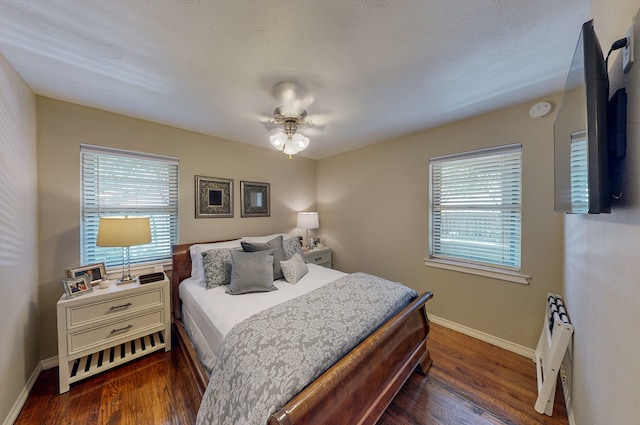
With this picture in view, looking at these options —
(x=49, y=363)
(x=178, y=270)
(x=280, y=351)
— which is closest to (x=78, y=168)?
(x=178, y=270)

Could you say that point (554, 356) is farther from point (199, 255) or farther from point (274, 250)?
point (199, 255)

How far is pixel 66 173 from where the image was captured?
79.4 inches

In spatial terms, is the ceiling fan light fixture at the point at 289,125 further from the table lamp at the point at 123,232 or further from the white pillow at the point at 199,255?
the table lamp at the point at 123,232

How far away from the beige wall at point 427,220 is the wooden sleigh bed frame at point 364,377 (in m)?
0.90

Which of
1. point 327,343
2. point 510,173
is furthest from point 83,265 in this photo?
point 510,173

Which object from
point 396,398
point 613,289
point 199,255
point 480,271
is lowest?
point 396,398

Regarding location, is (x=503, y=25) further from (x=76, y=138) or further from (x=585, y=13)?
(x=76, y=138)

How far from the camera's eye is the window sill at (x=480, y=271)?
6.97 ft

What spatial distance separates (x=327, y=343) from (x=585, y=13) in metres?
2.18

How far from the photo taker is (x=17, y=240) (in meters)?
1.57

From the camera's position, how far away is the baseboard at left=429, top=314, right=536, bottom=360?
6.86 ft

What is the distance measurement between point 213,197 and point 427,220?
277cm

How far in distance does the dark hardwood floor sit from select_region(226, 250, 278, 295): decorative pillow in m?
0.83

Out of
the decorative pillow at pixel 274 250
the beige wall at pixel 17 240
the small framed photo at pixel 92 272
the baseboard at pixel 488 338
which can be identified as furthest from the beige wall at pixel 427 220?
the beige wall at pixel 17 240
